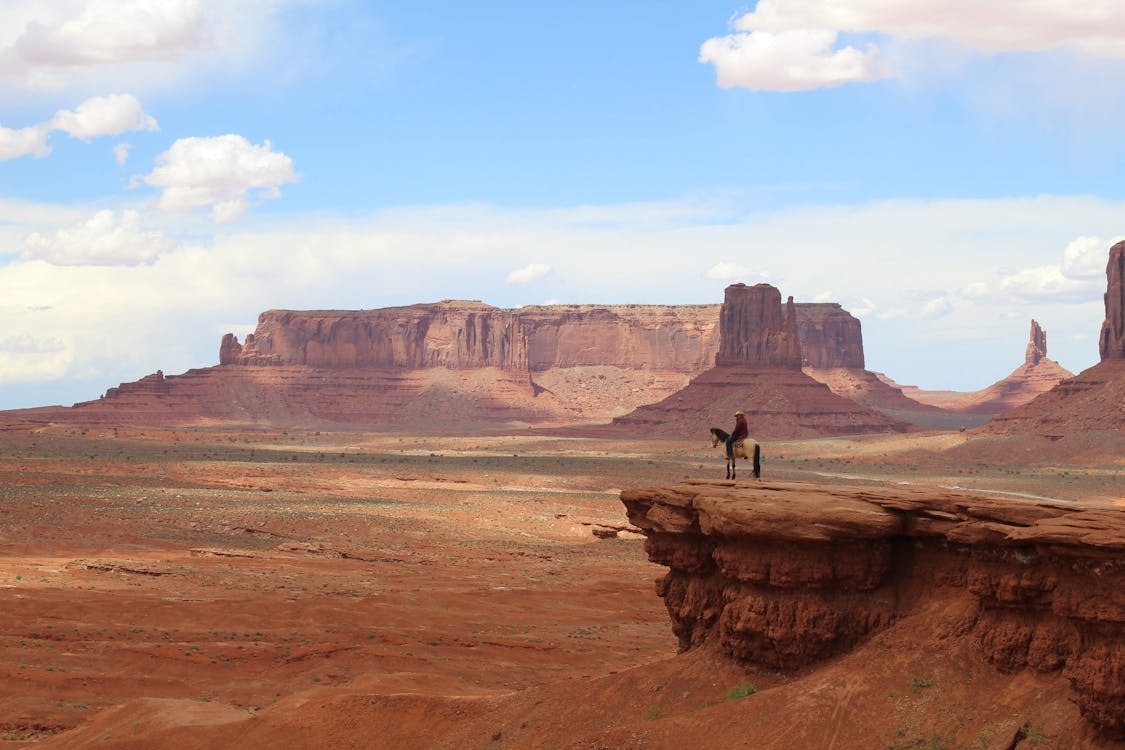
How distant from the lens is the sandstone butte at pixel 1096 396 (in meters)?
98.2

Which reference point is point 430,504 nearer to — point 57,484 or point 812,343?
point 57,484

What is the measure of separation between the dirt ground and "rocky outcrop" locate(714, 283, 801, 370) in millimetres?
75054

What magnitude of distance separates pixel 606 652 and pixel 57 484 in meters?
34.7

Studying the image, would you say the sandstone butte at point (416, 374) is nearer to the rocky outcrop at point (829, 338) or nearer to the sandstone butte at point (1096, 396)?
the rocky outcrop at point (829, 338)

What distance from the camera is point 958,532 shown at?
12.2 meters

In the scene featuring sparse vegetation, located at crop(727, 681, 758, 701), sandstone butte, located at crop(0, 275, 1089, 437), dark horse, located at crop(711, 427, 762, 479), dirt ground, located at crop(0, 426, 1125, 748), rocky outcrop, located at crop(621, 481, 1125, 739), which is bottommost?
dirt ground, located at crop(0, 426, 1125, 748)

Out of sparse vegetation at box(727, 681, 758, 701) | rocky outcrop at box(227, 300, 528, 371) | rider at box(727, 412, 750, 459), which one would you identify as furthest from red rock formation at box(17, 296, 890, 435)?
sparse vegetation at box(727, 681, 758, 701)

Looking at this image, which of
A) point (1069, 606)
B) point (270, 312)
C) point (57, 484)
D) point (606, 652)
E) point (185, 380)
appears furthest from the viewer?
point (270, 312)

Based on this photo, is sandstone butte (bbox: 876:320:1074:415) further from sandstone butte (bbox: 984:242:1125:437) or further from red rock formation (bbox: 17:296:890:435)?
sandstone butte (bbox: 984:242:1125:437)

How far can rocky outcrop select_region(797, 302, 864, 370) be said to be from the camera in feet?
643

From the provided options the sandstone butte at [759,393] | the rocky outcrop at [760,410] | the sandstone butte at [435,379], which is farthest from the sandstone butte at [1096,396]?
the sandstone butte at [435,379]

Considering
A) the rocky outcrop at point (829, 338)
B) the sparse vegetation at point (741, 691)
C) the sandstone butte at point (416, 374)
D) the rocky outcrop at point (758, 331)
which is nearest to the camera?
the sparse vegetation at point (741, 691)

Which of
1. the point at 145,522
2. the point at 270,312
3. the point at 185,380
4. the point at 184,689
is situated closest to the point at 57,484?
the point at 145,522

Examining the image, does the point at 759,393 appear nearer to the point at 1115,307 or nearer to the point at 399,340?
the point at 1115,307
